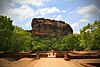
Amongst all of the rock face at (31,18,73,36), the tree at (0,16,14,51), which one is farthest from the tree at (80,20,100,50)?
the rock face at (31,18,73,36)

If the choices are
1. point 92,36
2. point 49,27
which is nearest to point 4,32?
point 92,36

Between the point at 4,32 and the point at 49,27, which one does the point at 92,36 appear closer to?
the point at 4,32

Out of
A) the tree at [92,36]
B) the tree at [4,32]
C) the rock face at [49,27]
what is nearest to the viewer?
the tree at [4,32]

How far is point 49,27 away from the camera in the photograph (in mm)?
108438

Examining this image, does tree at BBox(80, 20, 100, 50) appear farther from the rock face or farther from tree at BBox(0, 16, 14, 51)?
the rock face

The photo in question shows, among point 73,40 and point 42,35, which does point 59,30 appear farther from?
point 73,40

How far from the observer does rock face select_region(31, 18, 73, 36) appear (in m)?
104

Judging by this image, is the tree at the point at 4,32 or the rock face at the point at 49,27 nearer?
the tree at the point at 4,32

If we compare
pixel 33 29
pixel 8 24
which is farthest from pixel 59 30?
pixel 8 24

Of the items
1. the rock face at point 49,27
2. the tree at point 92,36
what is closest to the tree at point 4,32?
the tree at point 92,36

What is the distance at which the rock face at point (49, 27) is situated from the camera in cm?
10444

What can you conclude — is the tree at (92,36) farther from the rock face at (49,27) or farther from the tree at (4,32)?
the rock face at (49,27)

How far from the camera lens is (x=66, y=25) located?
114562 millimetres

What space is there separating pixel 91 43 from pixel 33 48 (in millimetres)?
25504
